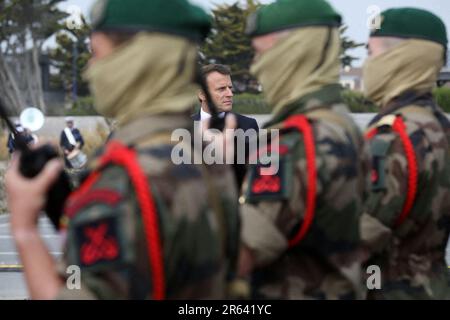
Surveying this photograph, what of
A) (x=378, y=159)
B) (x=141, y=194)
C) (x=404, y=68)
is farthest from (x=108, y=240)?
(x=404, y=68)

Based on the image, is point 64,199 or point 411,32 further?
point 411,32

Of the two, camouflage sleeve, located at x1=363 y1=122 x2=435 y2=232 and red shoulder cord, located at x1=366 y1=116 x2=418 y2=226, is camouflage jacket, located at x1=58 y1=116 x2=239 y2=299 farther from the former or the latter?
red shoulder cord, located at x1=366 y1=116 x2=418 y2=226

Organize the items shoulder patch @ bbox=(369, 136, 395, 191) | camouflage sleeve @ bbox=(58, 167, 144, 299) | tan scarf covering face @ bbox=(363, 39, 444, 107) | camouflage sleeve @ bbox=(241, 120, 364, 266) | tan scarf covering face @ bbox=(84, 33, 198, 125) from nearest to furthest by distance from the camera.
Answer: camouflage sleeve @ bbox=(58, 167, 144, 299) < tan scarf covering face @ bbox=(84, 33, 198, 125) < camouflage sleeve @ bbox=(241, 120, 364, 266) < shoulder patch @ bbox=(369, 136, 395, 191) < tan scarf covering face @ bbox=(363, 39, 444, 107)

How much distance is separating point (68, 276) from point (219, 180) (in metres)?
0.44

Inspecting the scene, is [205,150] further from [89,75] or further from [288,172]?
[89,75]

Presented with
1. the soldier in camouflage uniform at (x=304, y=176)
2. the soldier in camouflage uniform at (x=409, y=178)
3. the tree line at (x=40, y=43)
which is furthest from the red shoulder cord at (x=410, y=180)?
the tree line at (x=40, y=43)

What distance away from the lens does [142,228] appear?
6.84ft

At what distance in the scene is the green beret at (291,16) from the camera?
3.24 meters

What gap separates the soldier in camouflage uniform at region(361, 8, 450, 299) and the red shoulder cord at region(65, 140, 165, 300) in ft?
5.38

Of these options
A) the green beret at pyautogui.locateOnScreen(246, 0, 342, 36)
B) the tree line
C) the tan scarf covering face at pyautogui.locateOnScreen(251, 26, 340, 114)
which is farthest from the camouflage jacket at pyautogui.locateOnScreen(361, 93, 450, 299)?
the tree line

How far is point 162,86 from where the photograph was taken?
89.0 inches

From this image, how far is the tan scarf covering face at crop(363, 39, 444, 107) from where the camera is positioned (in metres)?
4.12
